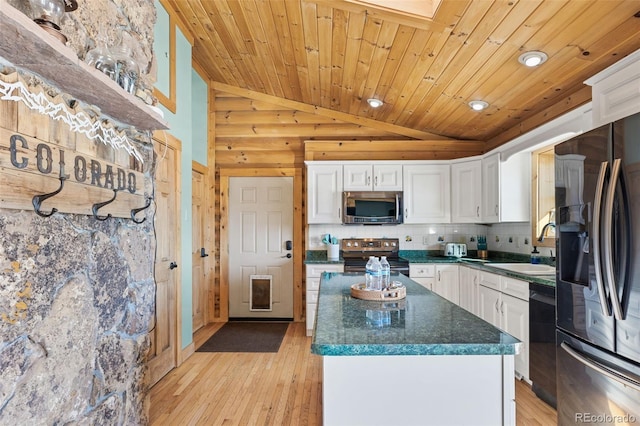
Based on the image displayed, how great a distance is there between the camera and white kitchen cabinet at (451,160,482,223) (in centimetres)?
388

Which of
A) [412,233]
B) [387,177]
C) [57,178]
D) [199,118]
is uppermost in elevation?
[199,118]

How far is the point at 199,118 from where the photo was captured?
429cm

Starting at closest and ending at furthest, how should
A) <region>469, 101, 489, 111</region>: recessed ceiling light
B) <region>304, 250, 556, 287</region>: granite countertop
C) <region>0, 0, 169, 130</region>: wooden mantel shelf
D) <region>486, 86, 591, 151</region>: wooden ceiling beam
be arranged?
<region>0, 0, 169, 130</region>: wooden mantel shelf, <region>304, 250, 556, 287</region>: granite countertop, <region>486, 86, 591, 151</region>: wooden ceiling beam, <region>469, 101, 489, 111</region>: recessed ceiling light

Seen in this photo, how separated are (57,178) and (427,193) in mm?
3673

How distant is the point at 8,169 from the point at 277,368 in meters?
2.59

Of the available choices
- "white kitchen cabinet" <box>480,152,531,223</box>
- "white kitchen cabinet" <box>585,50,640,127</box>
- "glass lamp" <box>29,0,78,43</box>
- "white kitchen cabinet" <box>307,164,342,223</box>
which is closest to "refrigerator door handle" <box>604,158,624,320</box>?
"white kitchen cabinet" <box>585,50,640,127</box>

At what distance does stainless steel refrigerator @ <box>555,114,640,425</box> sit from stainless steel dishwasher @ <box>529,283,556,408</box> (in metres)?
0.37

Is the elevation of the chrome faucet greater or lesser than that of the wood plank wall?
lesser

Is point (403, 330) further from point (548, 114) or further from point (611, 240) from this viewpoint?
point (548, 114)

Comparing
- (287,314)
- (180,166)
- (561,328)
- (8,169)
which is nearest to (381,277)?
(561,328)

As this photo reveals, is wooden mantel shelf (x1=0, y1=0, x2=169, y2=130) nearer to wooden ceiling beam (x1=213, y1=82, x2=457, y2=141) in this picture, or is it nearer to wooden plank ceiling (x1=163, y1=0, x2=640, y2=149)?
wooden plank ceiling (x1=163, y1=0, x2=640, y2=149)

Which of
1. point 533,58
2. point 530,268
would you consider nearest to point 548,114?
point 533,58

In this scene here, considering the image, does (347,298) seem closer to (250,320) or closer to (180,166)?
(180,166)

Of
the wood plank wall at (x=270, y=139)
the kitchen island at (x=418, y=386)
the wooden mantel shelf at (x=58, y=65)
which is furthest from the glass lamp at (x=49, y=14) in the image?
the wood plank wall at (x=270, y=139)
